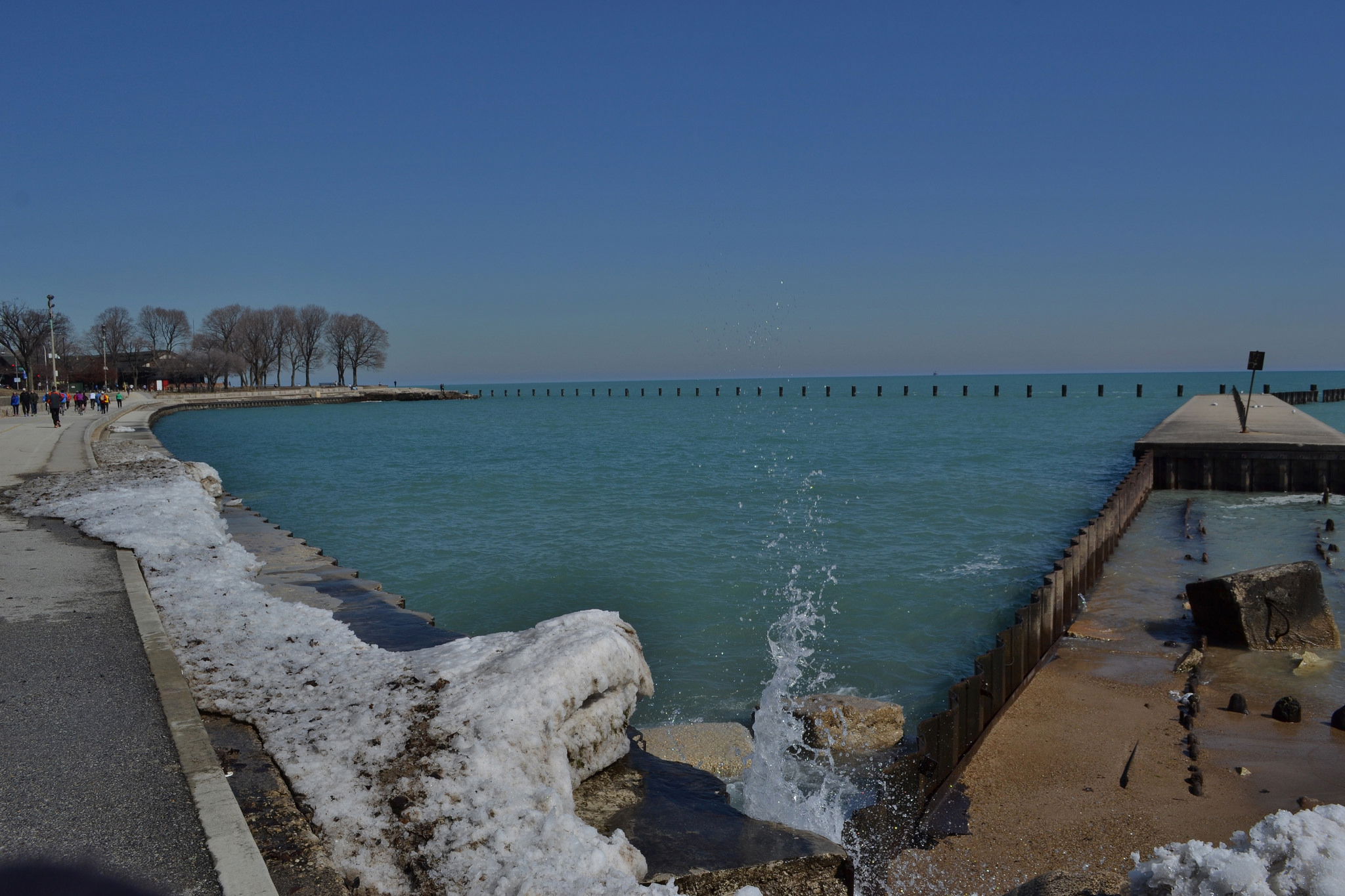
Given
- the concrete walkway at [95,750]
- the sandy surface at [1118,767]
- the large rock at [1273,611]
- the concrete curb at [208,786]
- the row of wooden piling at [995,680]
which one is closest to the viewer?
the concrete curb at [208,786]

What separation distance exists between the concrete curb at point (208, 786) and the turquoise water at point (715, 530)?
18.9ft

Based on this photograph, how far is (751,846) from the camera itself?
5.39 metres

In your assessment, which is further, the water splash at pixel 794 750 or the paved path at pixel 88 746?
the water splash at pixel 794 750

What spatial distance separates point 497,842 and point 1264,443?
33377mm

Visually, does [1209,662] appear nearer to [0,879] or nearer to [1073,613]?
[1073,613]

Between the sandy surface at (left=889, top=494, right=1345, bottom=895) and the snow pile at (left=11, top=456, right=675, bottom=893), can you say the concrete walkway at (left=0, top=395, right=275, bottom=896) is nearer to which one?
the snow pile at (left=11, top=456, right=675, bottom=893)

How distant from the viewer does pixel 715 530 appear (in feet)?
83.2

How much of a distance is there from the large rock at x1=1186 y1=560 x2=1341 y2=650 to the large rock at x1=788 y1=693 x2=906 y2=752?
5.77 m

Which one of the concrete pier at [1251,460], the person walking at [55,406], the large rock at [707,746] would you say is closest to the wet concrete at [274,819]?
the large rock at [707,746]

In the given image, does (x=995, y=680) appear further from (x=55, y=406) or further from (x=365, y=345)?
(x=365, y=345)

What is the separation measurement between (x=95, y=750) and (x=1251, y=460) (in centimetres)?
3408

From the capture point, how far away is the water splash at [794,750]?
316 inches

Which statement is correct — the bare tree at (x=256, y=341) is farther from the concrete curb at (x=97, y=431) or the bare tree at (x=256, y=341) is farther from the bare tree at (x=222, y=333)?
the concrete curb at (x=97, y=431)

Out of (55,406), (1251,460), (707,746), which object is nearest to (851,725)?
(707,746)
